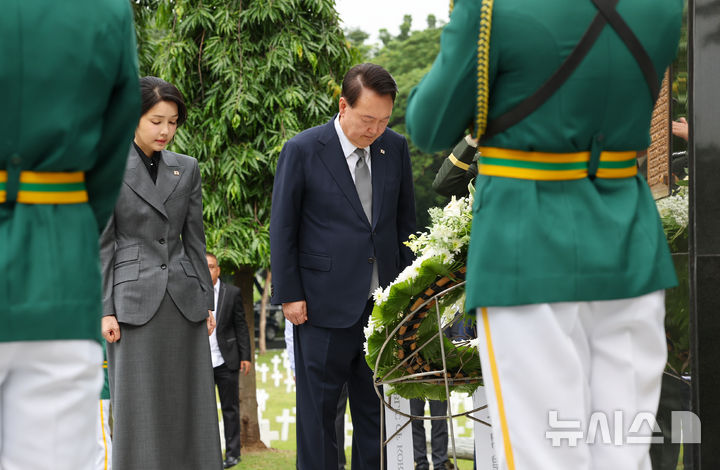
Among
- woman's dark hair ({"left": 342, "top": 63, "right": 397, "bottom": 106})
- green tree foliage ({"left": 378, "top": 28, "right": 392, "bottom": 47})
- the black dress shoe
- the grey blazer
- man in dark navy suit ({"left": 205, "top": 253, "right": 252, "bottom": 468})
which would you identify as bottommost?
the black dress shoe

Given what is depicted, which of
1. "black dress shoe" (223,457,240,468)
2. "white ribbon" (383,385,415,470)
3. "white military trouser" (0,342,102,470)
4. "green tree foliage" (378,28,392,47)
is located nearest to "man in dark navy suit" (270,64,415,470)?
"white ribbon" (383,385,415,470)

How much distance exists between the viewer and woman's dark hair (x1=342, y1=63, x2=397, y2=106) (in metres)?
5.08

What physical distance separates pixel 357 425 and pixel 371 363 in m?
1.28

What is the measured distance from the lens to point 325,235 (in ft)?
17.1

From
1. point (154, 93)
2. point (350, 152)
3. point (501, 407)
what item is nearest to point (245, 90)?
point (154, 93)

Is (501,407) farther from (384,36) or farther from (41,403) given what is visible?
(384,36)

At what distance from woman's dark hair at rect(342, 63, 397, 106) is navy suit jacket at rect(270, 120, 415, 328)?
0.29m

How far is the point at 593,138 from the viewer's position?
2938mm

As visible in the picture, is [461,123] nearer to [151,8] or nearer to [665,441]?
[665,441]

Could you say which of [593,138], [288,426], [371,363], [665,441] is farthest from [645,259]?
[288,426]

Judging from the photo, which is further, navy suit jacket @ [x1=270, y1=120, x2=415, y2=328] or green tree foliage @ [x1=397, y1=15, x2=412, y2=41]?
green tree foliage @ [x1=397, y1=15, x2=412, y2=41]

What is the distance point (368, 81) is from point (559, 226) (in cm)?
240

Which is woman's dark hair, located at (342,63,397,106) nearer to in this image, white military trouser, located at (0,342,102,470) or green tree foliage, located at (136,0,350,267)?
white military trouser, located at (0,342,102,470)

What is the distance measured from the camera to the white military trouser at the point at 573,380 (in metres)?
2.80
